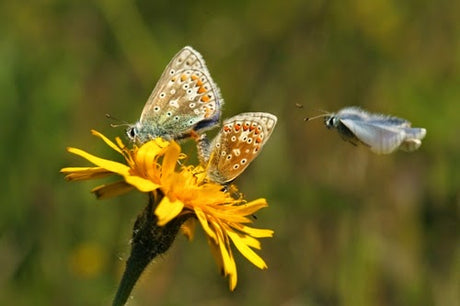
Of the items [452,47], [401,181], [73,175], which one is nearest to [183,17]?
[452,47]

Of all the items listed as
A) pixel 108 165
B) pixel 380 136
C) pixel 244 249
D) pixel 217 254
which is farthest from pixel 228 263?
pixel 380 136

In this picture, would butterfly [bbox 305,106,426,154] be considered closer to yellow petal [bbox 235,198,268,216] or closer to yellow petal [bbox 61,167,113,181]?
yellow petal [bbox 235,198,268,216]

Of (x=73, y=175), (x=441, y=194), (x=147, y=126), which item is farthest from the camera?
(x=441, y=194)

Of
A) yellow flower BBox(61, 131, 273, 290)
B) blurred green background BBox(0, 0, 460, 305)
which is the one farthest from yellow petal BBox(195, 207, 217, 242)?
blurred green background BBox(0, 0, 460, 305)

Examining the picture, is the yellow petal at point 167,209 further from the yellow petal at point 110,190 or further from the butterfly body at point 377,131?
the butterfly body at point 377,131

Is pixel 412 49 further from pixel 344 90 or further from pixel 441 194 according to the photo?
pixel 441 194
